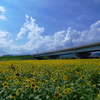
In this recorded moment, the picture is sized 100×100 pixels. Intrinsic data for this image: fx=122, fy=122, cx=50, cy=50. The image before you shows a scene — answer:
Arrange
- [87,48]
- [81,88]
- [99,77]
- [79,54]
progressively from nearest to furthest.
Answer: [81,88], [99,77], [87,48], [79,54]

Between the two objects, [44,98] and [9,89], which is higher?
[9,89]

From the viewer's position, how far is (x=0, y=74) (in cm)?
607

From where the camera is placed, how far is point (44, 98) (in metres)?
3.55

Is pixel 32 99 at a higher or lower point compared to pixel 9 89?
lower

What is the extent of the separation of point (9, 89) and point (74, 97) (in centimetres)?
197

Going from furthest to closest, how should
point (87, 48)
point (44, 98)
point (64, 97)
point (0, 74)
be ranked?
point (87, 48) < point (0, 74) < point (44, 98) < point (64, 97)

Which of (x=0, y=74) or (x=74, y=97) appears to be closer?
(x=74, y=97)

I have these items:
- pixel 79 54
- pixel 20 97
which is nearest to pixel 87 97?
pixel 20 97

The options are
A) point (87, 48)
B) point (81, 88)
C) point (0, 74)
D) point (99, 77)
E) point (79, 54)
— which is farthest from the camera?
point (79, 54)

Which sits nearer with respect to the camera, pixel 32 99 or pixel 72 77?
pixel 32 99

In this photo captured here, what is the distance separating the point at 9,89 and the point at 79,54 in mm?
43977

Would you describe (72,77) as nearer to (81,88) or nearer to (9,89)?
(81,88)

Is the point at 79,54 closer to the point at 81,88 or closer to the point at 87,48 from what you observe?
the point at 87,48

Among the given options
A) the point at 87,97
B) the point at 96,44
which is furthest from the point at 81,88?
the point at 96,44
